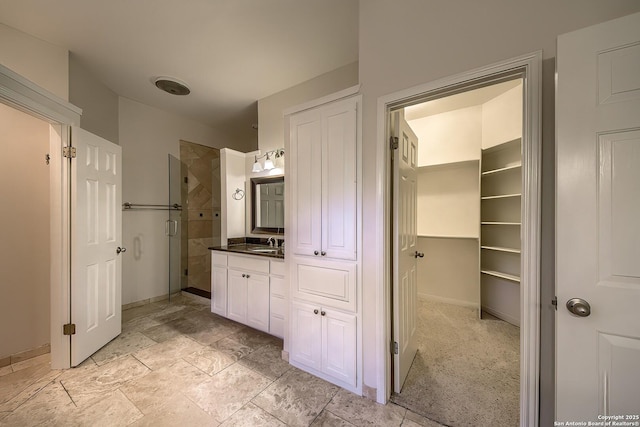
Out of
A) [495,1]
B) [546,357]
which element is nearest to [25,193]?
[495,1]

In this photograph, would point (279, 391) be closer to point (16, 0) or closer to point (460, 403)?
point (460, 403)

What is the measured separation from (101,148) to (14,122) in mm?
618

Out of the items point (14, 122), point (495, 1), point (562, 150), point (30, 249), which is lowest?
point (30, 249)

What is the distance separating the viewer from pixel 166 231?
3543mm

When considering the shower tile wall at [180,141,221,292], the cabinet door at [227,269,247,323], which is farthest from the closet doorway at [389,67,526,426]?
the shower tile wall at [180,141,221,292]

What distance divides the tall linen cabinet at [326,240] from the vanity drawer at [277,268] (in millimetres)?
361

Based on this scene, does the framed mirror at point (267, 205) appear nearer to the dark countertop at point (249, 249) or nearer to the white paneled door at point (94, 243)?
the dark countertop at point (249, 249)

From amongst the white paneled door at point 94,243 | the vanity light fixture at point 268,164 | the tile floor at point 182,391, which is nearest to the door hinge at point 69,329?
the white paneled door at point 94,243

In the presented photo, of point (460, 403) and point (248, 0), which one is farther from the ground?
point (248, 0)

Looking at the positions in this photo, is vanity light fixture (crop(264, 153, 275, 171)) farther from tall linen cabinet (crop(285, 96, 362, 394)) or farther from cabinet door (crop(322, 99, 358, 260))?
cabinet door (crop(322, 99, 358, 260))

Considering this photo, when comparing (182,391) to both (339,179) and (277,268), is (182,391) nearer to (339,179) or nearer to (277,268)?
(277,268)

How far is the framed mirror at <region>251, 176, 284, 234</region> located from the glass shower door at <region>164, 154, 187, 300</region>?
4.40 ft

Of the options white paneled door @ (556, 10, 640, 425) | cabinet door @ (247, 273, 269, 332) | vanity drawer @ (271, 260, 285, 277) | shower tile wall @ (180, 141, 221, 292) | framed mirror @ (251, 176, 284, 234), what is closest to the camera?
white paneled door @ (556, 10, 640, 425)

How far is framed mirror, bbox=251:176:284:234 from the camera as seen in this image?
3.05 metres
